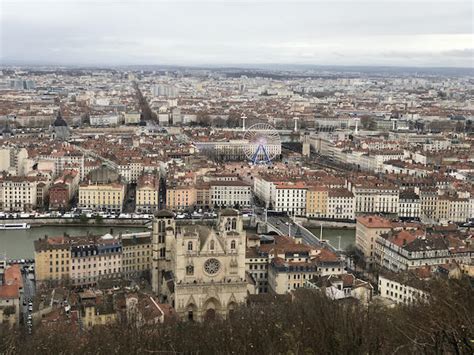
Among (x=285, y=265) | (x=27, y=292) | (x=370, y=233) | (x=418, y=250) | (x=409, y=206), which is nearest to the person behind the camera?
(x=27, y=292)

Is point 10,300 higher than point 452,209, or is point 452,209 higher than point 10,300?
point 10,300

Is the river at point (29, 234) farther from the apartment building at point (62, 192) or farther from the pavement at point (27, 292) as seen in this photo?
the pavement at point (27, 292)

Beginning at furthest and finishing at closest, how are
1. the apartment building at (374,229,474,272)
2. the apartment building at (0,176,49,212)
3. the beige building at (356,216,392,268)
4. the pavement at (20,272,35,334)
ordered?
the apartment building at (0,176,49,212), the beige building at (356,216,392,268), the apartment building at (374,229,474,272), the pavement at (20,272,35,334)

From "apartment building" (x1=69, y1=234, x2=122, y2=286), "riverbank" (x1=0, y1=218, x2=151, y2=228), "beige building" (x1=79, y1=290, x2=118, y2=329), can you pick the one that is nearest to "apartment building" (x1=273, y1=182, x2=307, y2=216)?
"riverbank" (x1=0, y1=218, x2=151, y2=228)

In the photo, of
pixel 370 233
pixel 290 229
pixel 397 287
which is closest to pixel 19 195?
pixel 290 229

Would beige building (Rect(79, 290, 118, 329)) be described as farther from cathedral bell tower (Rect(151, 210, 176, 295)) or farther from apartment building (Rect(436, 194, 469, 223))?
apartment building (Rect(436, 194, 469, 223))

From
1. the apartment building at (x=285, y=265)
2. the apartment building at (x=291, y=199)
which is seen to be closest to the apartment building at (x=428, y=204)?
the apartment building at (x=291, y=199)

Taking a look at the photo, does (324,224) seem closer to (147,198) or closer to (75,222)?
(147,198)
